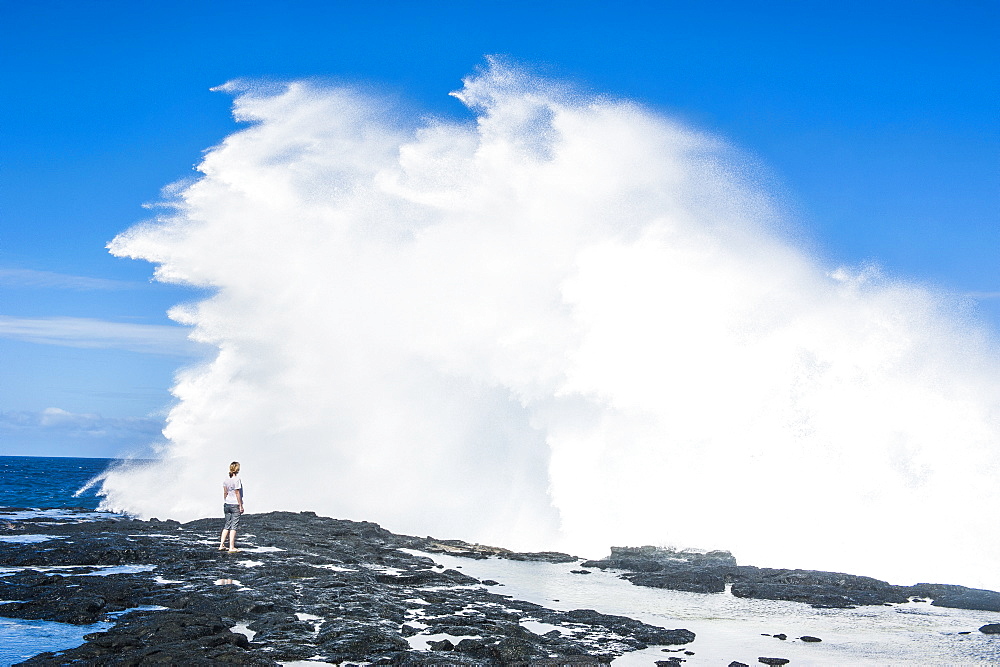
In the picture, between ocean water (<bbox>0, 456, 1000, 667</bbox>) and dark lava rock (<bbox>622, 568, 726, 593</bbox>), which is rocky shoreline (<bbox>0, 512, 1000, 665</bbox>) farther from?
ocean water (<bbox>0, 456, 1000, 667</bbox>)

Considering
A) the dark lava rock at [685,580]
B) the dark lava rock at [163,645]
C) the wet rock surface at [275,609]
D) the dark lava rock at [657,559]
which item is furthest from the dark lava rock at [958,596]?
the dark lava rock at [163,645]

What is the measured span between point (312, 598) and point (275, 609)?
47.8 inches

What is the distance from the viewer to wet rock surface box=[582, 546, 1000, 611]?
1705cm

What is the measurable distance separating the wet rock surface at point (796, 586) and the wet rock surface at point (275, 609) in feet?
19.7

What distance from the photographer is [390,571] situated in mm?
17266

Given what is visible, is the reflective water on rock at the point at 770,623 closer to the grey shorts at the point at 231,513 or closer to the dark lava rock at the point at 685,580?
the dark lava rock at the point at 685,580

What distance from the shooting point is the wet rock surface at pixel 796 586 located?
1705 centimetres

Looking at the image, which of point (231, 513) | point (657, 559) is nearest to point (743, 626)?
point (657, 559)

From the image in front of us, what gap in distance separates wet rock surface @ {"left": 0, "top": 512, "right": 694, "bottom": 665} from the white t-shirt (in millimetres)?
1337

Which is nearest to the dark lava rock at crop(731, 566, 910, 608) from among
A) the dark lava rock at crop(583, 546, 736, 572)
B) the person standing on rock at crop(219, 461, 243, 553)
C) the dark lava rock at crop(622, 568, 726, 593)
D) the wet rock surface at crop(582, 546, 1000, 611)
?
the wet rock surface at crop(582, 546, 1000, 611)

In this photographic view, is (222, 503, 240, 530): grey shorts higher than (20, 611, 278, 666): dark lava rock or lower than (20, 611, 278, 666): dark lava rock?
higher

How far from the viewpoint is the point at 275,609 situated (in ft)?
38.6

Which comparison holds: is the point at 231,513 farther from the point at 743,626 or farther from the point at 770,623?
the point at 770,623

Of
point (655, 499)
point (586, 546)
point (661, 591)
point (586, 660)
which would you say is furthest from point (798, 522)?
point (586, 660)
